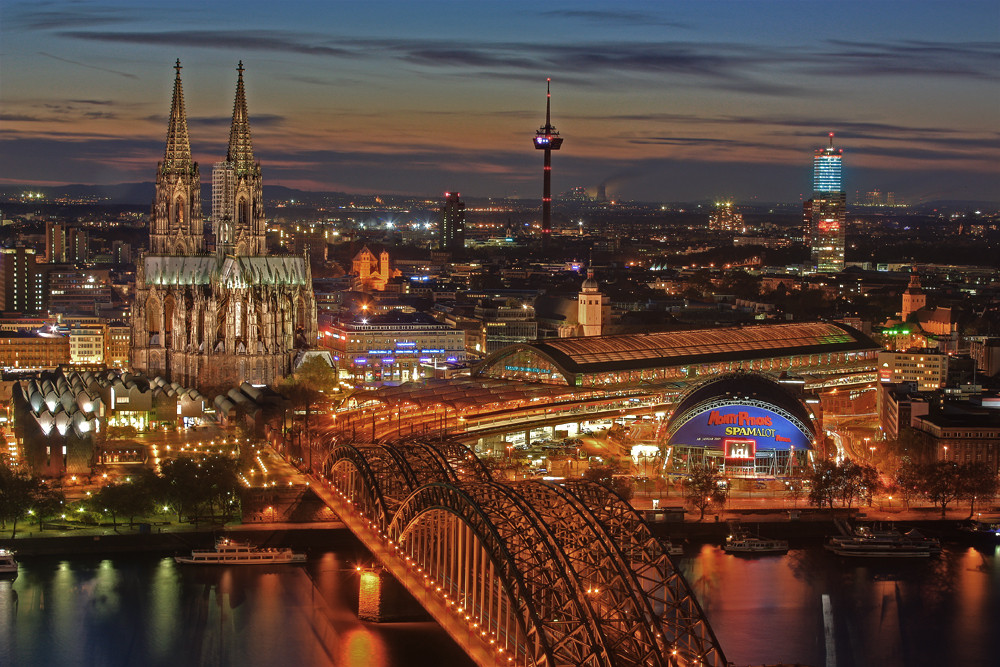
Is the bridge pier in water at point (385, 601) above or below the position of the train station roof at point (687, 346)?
below

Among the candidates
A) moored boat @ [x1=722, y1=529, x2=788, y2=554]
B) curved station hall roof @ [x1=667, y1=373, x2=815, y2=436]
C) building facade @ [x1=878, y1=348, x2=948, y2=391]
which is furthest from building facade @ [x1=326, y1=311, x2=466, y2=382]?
moored boat @ [x1=722, y1=529, x2=788, y2=554]

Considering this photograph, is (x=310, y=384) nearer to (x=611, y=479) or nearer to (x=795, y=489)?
(x=611, y=479)

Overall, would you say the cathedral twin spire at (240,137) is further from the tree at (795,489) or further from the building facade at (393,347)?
the tree at (795,489)

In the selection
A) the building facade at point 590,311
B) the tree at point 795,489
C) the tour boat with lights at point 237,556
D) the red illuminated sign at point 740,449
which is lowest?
the tour boat with lights at point 237,556

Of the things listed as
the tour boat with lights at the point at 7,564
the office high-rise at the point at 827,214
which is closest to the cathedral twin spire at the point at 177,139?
the tour boat with lights at the point at 7,564

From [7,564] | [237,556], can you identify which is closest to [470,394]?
[237,556]

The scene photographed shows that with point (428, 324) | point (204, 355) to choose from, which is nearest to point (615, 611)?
point (204, 355)

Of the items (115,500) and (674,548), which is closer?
(674,548)
